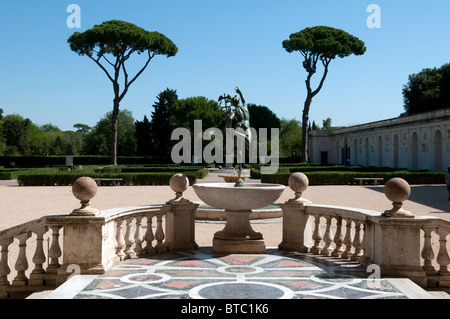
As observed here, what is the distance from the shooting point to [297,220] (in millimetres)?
6824

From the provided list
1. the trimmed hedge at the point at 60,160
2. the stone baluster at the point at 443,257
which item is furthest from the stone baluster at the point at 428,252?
the trimmed hedge at the point at 60,160

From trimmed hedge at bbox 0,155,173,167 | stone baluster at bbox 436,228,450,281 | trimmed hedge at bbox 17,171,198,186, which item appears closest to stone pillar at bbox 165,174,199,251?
stone baluster at bbox 436,228,450,281

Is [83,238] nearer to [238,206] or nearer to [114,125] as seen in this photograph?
[238,206]

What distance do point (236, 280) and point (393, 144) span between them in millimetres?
42978

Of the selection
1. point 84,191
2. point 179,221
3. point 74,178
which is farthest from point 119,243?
point 74,178

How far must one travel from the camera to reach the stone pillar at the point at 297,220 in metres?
6.72

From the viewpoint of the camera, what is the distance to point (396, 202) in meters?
5.25

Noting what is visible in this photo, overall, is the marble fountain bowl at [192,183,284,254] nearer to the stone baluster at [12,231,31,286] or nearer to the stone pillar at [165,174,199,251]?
the stone pillar at [165,174,199,251]

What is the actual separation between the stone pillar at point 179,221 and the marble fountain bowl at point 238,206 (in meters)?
0.31

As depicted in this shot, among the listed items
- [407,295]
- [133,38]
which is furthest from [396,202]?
[133,38]

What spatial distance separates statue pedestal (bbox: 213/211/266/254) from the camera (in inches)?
261

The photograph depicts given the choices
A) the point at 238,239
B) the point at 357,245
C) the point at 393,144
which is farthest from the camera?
the point at 393,144

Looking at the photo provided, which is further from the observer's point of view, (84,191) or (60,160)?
(60,160)
